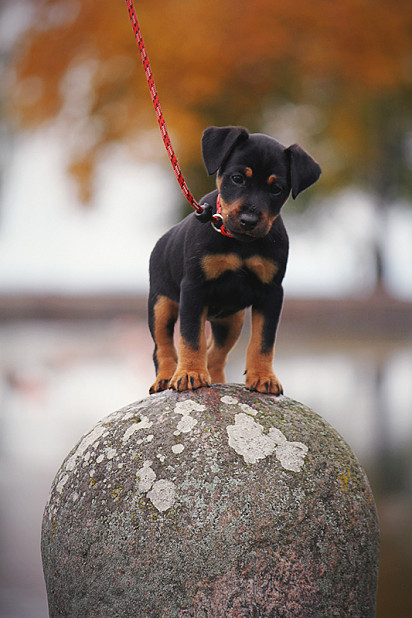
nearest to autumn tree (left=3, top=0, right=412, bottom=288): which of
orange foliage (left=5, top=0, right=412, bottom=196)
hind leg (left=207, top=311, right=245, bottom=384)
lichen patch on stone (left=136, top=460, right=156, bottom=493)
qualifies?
orange foliage (left=5, top=0, right=412, bottom=196)

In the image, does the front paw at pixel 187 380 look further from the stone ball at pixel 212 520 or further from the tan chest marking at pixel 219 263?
the tan chest marking at pixel 219 263

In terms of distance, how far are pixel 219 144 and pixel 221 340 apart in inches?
47.1

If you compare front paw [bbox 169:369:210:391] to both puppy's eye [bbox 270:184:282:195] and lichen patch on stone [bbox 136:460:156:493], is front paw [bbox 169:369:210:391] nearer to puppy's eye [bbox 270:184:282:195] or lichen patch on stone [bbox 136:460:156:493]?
lichen patch on stone [bbox 136:460:156:493]

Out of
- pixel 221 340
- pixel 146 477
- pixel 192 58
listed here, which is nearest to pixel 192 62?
pixel 192 58

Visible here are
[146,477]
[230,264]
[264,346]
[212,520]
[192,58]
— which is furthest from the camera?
[192,58]

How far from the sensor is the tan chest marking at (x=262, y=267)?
318cm

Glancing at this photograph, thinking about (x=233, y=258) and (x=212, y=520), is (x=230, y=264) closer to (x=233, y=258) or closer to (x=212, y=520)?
(x=233, y=258)

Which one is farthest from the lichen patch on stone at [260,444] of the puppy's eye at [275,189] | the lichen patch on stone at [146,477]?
the puppy's eye at [275,189]

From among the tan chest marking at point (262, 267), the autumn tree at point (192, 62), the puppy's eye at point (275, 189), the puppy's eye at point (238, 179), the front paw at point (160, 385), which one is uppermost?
the autumn tree at point (192, 62)

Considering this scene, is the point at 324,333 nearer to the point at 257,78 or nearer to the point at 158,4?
the point at 257,78

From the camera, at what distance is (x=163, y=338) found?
12.0ft

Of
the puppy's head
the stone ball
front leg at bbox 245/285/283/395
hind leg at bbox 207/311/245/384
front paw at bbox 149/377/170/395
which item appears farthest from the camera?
hind leg at bbox 207/311/245/384

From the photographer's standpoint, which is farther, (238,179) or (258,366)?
(258,366)

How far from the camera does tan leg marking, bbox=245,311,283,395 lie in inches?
132
